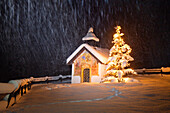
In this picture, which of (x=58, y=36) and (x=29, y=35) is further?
(x=29, y=35)

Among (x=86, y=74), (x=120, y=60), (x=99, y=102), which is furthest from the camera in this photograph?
(x=86, y=74)

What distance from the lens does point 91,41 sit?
21000 millimetres

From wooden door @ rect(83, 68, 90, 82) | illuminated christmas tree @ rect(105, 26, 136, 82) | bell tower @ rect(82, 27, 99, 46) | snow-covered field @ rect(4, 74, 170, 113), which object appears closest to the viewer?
snow-covered field @ rect(4, 74, 170, 113)

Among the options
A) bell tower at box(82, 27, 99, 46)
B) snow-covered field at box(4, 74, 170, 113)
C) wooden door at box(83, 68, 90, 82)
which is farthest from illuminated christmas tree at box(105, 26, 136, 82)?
bell tower at box(82, 27, 99, 46)

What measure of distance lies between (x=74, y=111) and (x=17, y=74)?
7296cm

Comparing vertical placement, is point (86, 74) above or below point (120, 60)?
below

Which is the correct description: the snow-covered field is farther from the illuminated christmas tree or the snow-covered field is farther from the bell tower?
the bell tower

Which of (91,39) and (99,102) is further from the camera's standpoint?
(91,39)

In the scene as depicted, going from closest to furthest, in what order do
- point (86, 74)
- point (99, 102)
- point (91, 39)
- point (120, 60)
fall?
point (99, 102)
point (120, 60)
point (86, 74)
point (91, 39)

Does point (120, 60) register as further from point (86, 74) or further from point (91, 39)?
point (91, 39)

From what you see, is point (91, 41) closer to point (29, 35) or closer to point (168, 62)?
point (168, 62)

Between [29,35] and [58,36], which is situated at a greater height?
[29,35]

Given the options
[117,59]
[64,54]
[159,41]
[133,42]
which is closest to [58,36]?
[64,54]

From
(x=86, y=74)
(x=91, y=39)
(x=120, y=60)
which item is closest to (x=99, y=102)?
(x=120, y=60)
